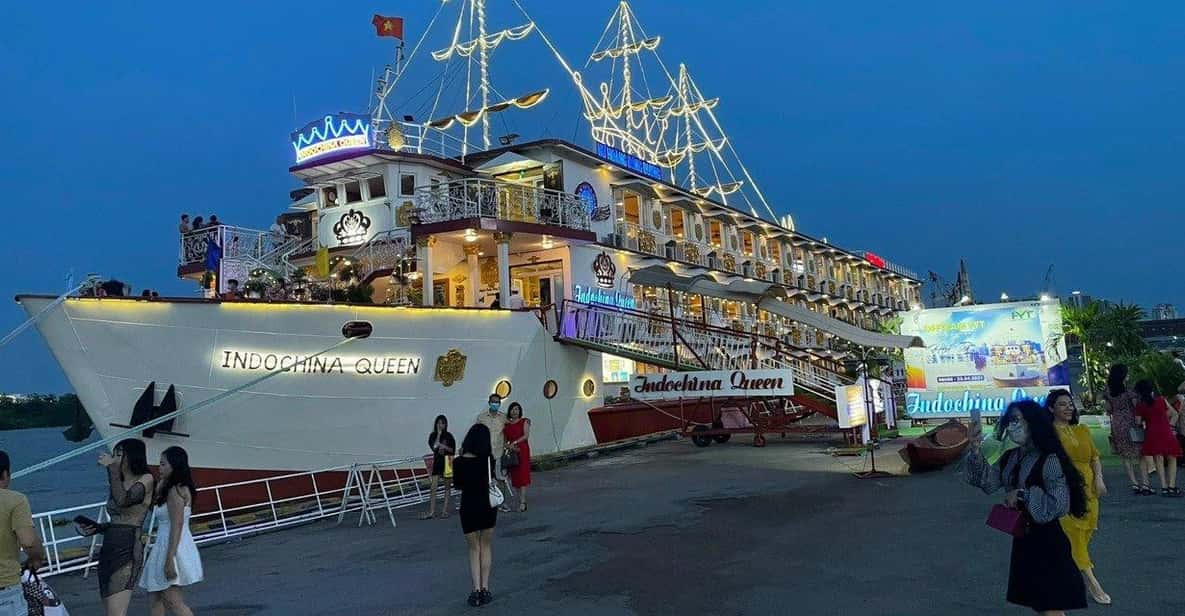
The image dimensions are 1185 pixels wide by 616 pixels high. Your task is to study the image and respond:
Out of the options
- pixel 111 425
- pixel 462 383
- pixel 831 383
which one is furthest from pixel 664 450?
pixel 111 425

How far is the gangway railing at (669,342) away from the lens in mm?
17703

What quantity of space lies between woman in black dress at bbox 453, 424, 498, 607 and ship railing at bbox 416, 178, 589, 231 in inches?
440

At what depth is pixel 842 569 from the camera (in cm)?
688

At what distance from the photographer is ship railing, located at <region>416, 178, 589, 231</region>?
57.8 ft

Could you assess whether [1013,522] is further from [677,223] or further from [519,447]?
[677,223]

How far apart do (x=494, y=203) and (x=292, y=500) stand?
8.22 metres

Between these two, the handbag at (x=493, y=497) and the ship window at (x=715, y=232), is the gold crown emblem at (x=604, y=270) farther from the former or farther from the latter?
the handbag at (x=493, y=497)

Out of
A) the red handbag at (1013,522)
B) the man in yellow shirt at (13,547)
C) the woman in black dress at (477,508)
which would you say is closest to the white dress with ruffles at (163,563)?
the man in yellow shirt at (13,547)

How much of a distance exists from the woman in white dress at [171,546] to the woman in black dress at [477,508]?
197 centimetres

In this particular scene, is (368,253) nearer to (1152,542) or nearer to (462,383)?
(462,383)

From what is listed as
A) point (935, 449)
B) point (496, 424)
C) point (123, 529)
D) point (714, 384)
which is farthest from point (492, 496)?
point (714, 384)

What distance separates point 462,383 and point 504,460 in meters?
3.94

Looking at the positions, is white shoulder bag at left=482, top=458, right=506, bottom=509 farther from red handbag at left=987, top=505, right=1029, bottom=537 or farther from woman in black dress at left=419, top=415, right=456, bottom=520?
woman in black dress at left=419, top=415, right=456, bottom=520

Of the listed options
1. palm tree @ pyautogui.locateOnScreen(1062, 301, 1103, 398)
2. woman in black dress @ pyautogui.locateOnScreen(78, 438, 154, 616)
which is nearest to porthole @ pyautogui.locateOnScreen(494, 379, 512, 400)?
woman in black dress @ pyautogui.locateOnScreen(78, 438, 154, 616)
